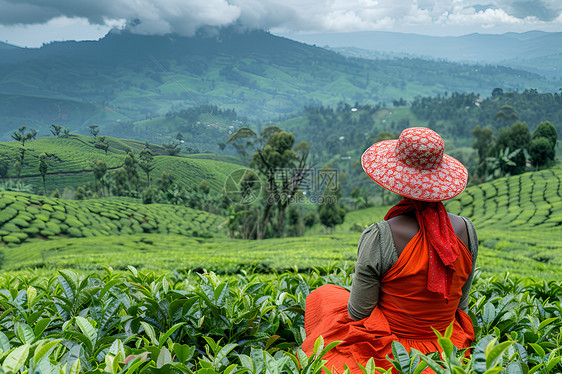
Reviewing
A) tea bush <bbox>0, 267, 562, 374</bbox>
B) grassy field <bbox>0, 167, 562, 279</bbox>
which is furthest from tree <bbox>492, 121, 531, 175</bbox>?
tea bush <bbox>0, 267, 562, 374</bbox>

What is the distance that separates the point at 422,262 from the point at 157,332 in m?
1.35

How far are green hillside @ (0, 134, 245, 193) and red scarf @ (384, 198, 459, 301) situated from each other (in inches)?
671

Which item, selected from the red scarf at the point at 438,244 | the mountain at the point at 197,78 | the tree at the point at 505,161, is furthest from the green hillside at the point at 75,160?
the tree at the point at 505,161

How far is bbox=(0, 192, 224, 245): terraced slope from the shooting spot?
12609mm

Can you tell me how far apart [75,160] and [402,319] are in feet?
58.4

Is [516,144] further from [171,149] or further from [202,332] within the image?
[202,332]

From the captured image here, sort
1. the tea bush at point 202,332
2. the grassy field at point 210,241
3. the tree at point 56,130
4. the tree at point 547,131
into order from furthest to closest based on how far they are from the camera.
→ the tree at point 547,131
the tree at point 56,130
the grassy field at point 210,241
the tea bush at point 202,332

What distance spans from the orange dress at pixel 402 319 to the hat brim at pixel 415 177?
0.18 meters

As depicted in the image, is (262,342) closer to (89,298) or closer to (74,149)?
(89,298)

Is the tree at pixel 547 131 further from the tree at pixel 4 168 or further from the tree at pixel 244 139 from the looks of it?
the tree at pixel 4 168

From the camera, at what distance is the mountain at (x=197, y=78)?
28.1m

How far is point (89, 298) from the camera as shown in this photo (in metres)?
1.89

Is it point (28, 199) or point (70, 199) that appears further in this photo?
point (70, 199)

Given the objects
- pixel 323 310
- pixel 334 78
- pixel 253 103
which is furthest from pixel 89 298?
pixel 334 78
